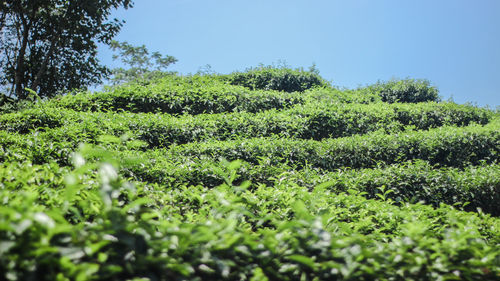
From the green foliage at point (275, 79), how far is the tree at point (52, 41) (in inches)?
313

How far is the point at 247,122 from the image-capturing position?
8820 millimetres

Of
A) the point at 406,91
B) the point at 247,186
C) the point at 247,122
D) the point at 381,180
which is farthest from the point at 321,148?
the point at 406,91

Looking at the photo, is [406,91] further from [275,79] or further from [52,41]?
[52,41]

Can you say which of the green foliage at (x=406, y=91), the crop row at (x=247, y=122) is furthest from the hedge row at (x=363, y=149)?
the green foliage at (x=406, y=91)

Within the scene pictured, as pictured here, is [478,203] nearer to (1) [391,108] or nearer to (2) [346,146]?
(2) [346,146]

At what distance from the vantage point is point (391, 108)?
38.7ft

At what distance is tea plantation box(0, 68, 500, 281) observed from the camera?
5.63 ft

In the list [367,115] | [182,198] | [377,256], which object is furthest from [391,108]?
[377,256]

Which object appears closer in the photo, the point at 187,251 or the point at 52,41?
the point at 187,251

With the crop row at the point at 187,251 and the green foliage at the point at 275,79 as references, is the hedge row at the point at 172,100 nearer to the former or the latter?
the green foliage at the point at 275,79

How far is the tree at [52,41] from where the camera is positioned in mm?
15477

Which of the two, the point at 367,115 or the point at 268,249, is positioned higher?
the point at 367,115

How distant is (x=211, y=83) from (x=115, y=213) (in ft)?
38.5

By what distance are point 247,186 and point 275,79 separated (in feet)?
42.6
